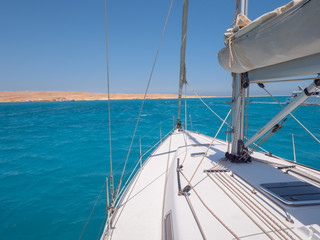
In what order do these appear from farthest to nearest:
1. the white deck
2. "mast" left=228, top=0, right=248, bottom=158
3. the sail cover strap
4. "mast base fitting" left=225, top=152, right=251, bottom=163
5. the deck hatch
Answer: the sail cover strap
"mast base fitting" left=225, top=152, right=251, bottom=163
"mast" left=228, top=0, right=248, bottom=158
the deck hatch
the white deck

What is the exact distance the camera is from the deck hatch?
5.85ft

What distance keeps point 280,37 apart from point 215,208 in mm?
1994

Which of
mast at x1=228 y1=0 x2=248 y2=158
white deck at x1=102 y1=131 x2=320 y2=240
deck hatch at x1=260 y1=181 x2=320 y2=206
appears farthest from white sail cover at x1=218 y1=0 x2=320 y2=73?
white deck at x1=102 y1=131 x2=320 y2=240

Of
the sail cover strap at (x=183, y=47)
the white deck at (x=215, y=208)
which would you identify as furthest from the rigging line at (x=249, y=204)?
the sail cover strap at (x=183, y=47)

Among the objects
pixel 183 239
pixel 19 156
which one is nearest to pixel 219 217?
pixel 183 239

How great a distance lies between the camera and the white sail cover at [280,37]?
4.54 ft

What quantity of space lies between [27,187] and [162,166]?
535cm

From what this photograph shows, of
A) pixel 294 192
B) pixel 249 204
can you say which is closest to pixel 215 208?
pixel 249 204

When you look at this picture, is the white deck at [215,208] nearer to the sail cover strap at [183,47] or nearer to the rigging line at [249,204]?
the rigging line at [249,204]

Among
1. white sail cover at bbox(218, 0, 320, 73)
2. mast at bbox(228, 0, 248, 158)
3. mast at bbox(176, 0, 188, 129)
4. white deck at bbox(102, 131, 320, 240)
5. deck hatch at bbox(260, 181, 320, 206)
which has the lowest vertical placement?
white deck at bbox(102, 131, 320, 240)

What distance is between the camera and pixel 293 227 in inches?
60.4

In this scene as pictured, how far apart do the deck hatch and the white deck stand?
0.06 m

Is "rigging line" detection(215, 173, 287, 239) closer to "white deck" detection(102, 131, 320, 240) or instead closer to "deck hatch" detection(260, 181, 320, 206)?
"white deck" detection(102, 131, 320, 240)

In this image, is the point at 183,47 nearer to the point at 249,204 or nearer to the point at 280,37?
the point at 280,37
